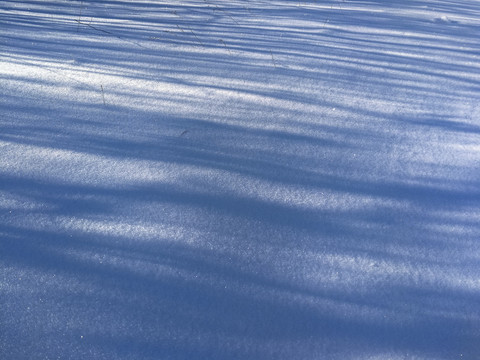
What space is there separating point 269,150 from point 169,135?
40 centimetres

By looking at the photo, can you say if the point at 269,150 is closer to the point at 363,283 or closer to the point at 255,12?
the point at 363,283

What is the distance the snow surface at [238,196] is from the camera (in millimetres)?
1069

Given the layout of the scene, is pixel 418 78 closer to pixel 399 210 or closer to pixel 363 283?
pixel 399 210

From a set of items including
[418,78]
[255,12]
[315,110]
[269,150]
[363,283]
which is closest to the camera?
[363,283]

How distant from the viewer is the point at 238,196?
4.81ft

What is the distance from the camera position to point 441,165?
159 cm

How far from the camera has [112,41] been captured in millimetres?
2498

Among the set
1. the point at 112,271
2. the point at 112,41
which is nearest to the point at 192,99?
the point at 112,41

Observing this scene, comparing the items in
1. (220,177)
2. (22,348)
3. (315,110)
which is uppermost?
(315,110)

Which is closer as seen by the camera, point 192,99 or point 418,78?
point 192,99

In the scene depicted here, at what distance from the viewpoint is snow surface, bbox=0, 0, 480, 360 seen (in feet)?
3.51

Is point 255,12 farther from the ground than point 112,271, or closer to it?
farther from the ground

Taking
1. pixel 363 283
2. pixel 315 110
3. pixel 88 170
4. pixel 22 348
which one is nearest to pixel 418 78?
pixel 315 110

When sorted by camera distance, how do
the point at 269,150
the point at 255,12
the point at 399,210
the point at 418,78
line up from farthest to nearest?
the point at 255,12 < the point at 418,78 < the point at 269,150 < the point at 399,210
